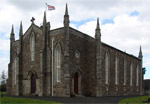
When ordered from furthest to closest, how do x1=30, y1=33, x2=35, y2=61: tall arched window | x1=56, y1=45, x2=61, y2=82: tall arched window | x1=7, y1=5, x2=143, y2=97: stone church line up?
x1=30, y1=33, x2=35, y2=61: tall arched window, x1=56, y1=45, x2=61, y2=82: tall arched window, x1=7, y1=5, x2=143, y2=97: stone church

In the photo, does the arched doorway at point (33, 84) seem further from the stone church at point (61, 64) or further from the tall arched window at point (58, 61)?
the tall arched window at point (58, 61)

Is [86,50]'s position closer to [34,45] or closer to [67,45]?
[67,45]

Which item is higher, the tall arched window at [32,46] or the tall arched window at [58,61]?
the tall arched window at [32,46]

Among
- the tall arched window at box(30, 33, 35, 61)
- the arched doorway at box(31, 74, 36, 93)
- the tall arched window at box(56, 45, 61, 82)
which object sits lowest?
the arched doorway at box(31, 74, 36, 93)

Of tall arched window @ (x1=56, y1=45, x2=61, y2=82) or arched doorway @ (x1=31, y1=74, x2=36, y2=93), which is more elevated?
tall arched window @ (x1=56, y1=45, x2=61, y2=82)

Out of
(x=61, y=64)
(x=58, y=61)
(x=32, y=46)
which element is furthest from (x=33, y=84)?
(x=61, y=64)

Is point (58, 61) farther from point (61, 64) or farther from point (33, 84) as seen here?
point (33, 84)

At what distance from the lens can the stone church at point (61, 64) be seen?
3100 centimetres

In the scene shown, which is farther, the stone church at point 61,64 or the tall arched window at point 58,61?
the tall arched window at point 58,61

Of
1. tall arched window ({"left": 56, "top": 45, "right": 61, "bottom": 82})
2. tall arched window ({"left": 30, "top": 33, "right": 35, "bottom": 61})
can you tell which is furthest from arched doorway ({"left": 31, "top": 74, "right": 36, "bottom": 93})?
tall arched window ({"left": 56, "top": 45, "right": 61, "bottom": 82})

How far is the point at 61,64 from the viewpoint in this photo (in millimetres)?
31109

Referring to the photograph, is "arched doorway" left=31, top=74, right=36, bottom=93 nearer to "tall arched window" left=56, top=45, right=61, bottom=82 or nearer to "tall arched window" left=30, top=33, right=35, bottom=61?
"tall arched window" left=30, top=33, right=35, bottom=61

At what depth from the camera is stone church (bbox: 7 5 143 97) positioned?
3100 cm

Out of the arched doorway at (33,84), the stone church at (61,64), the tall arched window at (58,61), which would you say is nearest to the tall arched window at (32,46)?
the stone church at (61,64)
